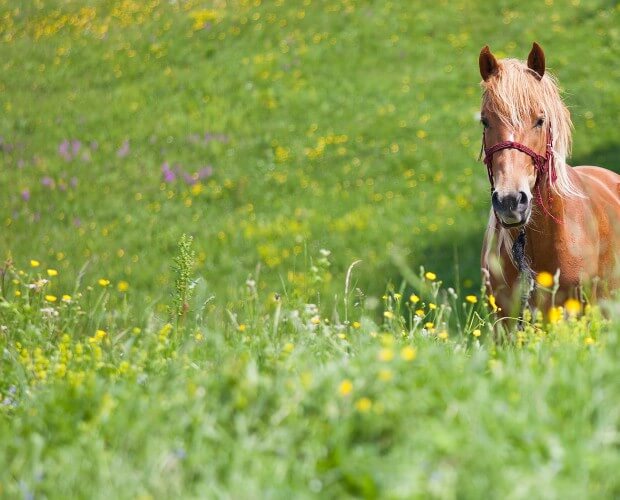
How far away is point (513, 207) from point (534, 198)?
0.65 meters

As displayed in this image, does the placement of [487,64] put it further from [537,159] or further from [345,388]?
[345,388]

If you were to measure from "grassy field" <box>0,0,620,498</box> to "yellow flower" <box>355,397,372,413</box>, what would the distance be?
1.2 inches

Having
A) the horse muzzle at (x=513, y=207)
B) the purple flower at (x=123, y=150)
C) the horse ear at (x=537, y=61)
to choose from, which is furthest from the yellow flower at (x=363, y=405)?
the purple flower at (x=123, y=150)

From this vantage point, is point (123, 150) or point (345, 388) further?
point (123, 150)

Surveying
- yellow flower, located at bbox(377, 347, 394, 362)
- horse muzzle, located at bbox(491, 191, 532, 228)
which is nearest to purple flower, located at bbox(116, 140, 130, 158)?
horse muzzle, located at bbox(491, 191, 532, 228)

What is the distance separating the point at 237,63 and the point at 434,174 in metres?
7.06

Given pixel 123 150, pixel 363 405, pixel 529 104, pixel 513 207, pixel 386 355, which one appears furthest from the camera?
pixel 123 150

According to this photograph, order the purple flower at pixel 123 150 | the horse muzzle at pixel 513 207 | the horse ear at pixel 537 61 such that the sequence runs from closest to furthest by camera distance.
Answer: the horse muzzle at pixel 513 207, the horse ear at pixel 537 61, the purple flower at pixel 123 150

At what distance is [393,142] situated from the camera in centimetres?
1694

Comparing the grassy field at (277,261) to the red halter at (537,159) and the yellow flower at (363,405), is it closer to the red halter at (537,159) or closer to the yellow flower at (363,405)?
the yellow flower at (363,405)

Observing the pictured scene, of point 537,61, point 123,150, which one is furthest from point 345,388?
point 123,150

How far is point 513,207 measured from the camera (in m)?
4.87

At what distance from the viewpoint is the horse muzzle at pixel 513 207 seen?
4.87m

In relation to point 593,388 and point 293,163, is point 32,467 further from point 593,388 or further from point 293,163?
point 293,163
